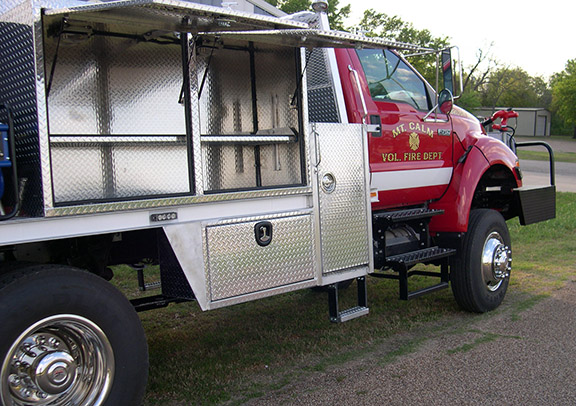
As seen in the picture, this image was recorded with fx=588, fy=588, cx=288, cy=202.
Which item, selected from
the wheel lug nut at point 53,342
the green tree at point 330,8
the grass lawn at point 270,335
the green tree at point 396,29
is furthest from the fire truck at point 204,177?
the green tree at point 396,29

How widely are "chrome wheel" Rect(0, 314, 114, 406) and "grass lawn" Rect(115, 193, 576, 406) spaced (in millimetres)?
813

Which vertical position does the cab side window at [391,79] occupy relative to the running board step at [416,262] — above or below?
above

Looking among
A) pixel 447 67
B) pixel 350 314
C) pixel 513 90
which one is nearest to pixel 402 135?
pixel 447 67

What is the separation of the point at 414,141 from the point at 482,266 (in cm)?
145

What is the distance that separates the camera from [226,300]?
3.70 metres

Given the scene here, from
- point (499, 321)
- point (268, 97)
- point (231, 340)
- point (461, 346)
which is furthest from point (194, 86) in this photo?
point (499, 321)

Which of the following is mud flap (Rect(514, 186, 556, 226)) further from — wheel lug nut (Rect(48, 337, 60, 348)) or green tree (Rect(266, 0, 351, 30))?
green tree (Rect(266, 0, 351, 30))

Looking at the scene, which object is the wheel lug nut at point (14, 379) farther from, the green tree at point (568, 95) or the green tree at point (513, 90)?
the green tree at point (568, 95)

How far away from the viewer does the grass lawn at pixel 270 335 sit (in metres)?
4.14

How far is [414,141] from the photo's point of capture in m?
5.38

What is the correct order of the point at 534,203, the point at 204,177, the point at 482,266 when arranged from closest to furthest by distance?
the point at 204,177, the point at 482,266, the point at 534,203

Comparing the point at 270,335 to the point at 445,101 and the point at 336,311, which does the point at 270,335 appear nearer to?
the point at 336,311

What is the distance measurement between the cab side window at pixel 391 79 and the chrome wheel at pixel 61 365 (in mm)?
3184

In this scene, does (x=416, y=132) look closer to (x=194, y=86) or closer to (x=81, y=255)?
(x=194, y=86)
